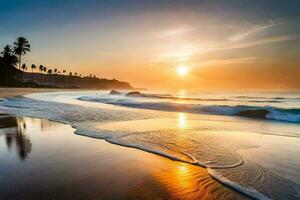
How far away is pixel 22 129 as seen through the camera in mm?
10281

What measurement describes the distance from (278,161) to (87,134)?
6606 millimetres

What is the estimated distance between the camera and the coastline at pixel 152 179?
417 cm

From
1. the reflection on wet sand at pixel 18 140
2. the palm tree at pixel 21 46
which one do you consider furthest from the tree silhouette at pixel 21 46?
the reflection on wet sand at pixel 18 140

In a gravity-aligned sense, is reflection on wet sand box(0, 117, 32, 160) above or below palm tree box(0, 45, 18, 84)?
below

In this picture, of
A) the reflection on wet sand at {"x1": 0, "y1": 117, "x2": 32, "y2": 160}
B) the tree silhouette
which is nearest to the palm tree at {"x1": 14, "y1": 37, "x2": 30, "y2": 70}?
the tree silhouette

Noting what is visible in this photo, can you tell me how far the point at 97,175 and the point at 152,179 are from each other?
45.9 inches

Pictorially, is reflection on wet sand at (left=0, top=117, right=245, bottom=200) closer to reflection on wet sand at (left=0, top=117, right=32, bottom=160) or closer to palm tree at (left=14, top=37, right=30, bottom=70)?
reflection on wet sand at (left=0, top=117, right=32, bottom=160)

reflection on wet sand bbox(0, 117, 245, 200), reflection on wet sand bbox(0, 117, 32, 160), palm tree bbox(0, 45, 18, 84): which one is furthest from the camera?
palm tree bbox(0, 45, 18, 84)

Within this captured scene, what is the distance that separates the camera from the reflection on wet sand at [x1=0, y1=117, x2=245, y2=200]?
13.6 feet

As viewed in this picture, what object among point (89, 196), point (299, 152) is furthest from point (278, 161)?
point (89, 196)

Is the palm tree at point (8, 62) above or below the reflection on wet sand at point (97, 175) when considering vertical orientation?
above

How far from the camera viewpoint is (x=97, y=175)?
5.02 meters

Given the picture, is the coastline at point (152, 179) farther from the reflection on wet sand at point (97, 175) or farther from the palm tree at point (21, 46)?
→ the palm tree at point (21, 46)

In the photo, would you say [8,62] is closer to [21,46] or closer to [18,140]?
[21,46]
